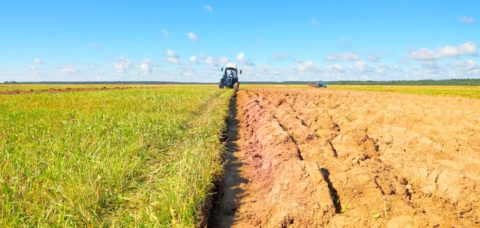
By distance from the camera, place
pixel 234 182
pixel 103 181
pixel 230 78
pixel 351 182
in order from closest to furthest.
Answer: pixel 103 181 → pixel 351 182 → pixel 234 182 → pixel 230 78

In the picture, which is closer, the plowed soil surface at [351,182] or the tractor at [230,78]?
the plowed soil surface at [351,182]

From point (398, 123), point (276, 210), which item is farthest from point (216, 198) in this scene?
point (398, 123)

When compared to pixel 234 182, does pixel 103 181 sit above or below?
above

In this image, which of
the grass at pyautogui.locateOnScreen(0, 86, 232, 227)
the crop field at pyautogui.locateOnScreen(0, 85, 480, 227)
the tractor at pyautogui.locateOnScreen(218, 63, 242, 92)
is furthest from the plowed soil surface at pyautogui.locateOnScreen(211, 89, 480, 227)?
the tractor at pyautogui.locateOnScreen(218, 63, 242, 92)

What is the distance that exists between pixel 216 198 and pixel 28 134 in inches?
186

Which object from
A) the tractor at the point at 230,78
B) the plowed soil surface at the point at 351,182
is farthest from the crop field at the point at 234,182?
the tractor at the point at 230,78

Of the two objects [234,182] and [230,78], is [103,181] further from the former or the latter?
[230,78]

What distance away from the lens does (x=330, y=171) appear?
19.5 ft

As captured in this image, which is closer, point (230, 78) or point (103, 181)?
point (103, 181)

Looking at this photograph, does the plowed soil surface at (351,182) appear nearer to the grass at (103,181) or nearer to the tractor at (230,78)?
the grass at (103,181)

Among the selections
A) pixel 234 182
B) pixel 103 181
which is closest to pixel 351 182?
pixel 234 182

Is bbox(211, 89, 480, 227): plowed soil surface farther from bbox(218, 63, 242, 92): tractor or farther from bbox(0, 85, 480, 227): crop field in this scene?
bbox(218, 63, 242, 92): tractor

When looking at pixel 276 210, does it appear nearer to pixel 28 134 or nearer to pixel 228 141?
pixel 228 141

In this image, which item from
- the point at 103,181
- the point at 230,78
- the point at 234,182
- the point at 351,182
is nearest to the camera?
the point at 103,181
